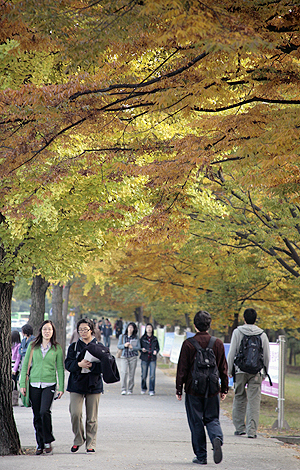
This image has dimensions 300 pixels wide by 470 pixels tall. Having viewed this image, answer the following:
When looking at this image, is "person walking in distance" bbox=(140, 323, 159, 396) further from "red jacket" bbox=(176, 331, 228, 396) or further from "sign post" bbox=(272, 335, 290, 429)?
"red jacket" bbox=(176, 331, 228, 396)

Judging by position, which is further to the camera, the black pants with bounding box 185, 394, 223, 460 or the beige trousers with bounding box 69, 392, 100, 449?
the beige trousers with bounding box 69, 392, 100, 449

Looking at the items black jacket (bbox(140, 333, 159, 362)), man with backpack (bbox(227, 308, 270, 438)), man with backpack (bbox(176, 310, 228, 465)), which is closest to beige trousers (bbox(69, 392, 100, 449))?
man with backpack (bbox(176, 310, 228, 465))

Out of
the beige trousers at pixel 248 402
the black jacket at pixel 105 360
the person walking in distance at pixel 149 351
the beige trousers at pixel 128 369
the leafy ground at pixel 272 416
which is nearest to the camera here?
the black jacket at pixel 105 360

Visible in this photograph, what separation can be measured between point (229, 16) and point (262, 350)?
5745 mm

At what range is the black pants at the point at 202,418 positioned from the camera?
6273 mm

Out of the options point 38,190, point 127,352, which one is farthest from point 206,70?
point 127,352

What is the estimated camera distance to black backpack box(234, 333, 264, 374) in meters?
8.70

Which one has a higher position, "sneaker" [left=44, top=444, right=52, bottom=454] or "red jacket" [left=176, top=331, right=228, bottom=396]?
"red jacket" [left=176, top=331, right=228, bottom=396]

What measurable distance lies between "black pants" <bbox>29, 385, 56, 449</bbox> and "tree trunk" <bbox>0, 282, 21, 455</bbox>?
1.86ft

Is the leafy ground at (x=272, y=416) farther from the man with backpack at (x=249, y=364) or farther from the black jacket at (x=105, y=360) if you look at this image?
the black jacket at (x=105, y=360)

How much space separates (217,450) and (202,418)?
0.43m

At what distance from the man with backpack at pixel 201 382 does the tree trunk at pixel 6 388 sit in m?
2.73

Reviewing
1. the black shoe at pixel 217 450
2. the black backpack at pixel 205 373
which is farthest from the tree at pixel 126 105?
the black shoe at pixel 217 450

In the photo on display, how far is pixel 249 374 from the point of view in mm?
8875
